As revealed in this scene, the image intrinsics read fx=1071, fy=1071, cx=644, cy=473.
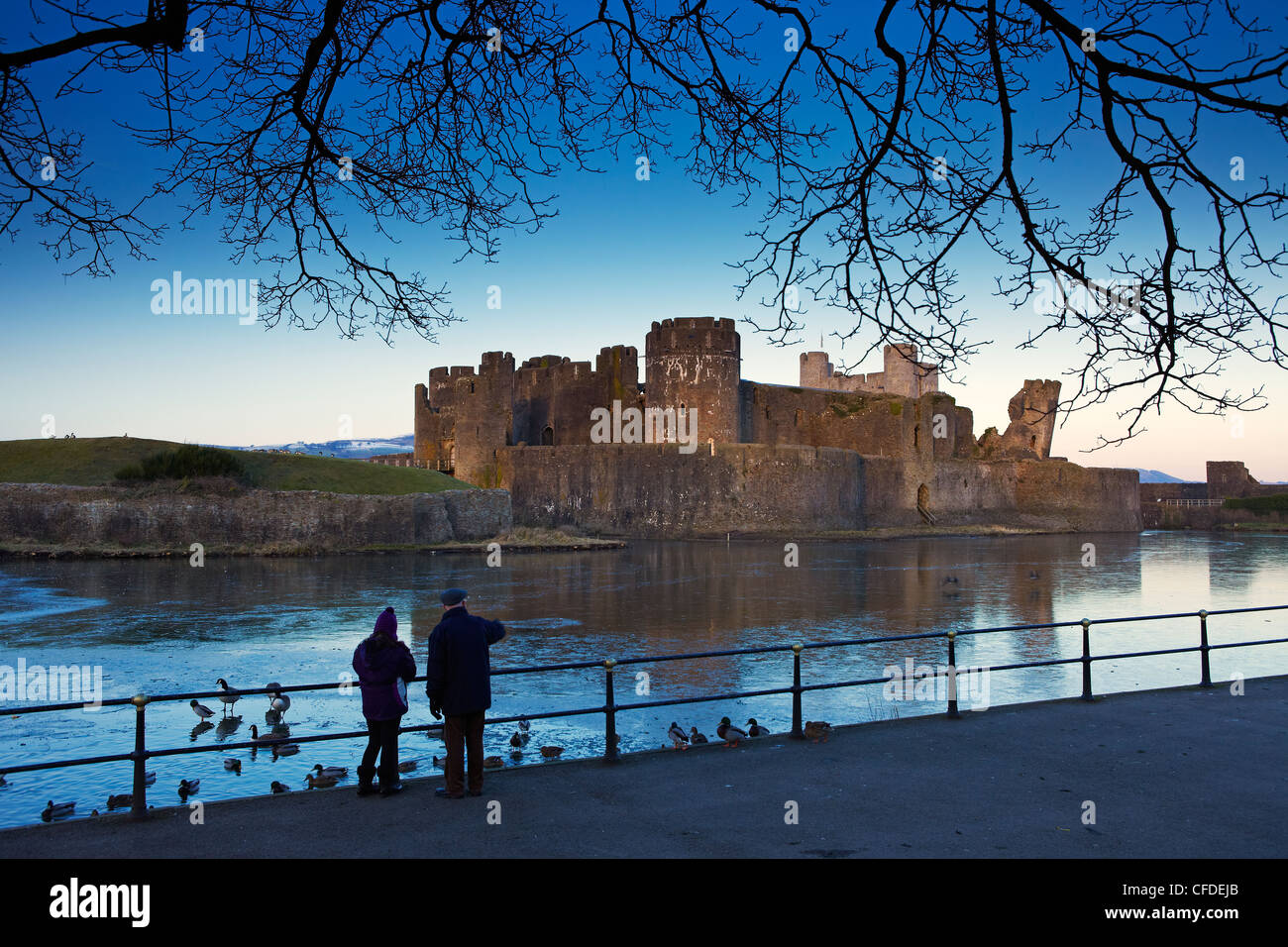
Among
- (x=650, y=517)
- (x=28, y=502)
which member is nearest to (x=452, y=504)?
(x=650, y=517)

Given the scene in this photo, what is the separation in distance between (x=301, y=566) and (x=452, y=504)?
10250 mm

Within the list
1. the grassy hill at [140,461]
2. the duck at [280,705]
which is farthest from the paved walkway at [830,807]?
the grassy hill at [140,461]

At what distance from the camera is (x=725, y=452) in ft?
158

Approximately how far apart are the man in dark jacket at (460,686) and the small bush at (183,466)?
34331 millimetres

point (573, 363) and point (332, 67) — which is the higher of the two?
point (573, 363)

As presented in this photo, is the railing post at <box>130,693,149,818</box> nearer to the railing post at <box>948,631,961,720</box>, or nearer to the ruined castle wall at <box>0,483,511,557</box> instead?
the railing post at <box>948,631,961,720</box>

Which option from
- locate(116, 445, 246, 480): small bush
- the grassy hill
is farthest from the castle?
locate(116, 445, 246, 480): small bush

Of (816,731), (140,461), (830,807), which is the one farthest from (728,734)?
(140,461)

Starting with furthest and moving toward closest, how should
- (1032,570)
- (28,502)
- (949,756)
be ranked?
1. (28,502)
2. (1032,570)
3. (949,756)

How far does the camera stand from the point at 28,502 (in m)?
35.9

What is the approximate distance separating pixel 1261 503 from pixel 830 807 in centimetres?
7124

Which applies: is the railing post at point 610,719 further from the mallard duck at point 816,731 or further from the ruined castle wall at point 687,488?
the ruined castle wall at point 687,488

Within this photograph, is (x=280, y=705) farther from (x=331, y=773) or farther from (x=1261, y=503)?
(x=1261, y=503)
